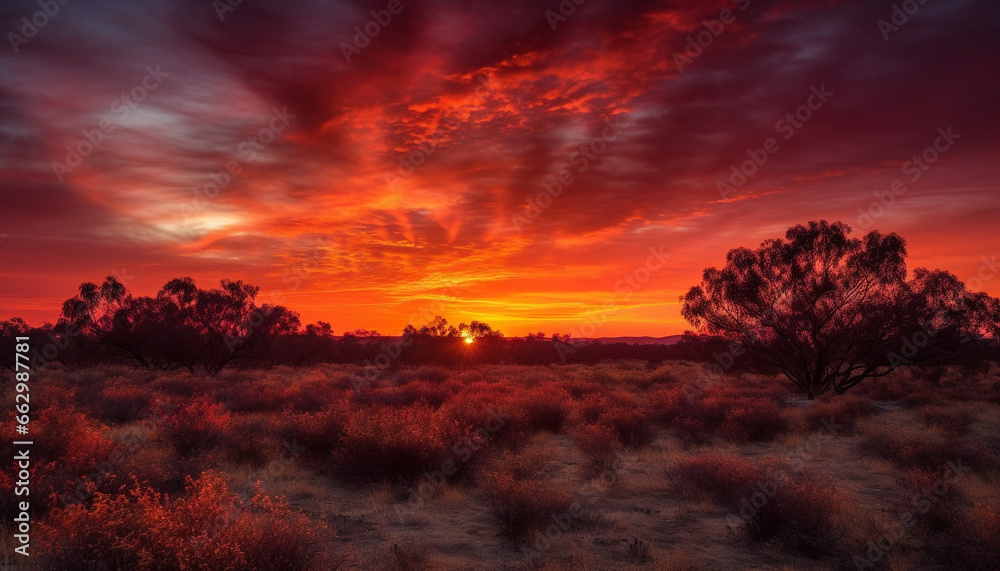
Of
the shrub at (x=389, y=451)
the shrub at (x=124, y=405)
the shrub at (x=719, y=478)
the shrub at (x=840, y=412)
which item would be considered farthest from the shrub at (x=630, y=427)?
the shrub at (x=124, y=405)

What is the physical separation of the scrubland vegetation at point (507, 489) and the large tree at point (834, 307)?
15.5ft

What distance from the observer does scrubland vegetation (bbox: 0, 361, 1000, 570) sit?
5422 millimetres

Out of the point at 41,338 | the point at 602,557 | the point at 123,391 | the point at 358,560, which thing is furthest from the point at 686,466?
the point at 41,338

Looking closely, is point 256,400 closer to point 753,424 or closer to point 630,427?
point 630,427

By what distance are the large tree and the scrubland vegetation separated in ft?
15.5

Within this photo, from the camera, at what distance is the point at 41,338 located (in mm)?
46469

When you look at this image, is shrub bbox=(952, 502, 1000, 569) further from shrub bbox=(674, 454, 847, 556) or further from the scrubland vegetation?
shrub bbox=(674, 454, 847, 556)

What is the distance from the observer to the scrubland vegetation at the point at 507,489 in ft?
17.8

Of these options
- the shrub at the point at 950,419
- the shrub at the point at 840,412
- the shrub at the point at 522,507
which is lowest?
the shrub at the point at 950,419

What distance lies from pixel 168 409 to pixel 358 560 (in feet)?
33.0

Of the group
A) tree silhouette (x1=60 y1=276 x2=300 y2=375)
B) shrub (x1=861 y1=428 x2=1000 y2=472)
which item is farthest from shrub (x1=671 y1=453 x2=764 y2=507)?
tree silhouette (x1=60 y1=276 x2=300 y2=375)

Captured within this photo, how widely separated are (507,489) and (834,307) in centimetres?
1846

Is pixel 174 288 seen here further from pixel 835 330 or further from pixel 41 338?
pixel 835 330

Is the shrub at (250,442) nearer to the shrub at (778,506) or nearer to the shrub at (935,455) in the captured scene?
the shrub at (778,506)
